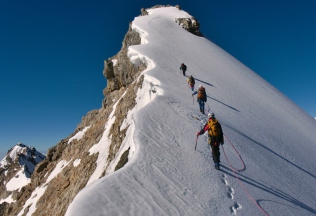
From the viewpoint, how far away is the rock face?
1734 cm

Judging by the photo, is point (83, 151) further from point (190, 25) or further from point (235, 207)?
point (190, 25)

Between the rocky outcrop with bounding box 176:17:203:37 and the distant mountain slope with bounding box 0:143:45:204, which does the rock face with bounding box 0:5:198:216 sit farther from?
the distant mountain slope with bounding box 0:143:45:204

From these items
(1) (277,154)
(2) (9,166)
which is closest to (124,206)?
(1) (277,154)

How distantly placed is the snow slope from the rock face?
3485 mm

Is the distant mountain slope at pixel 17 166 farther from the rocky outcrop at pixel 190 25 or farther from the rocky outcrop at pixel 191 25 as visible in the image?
the rocky outcrop at pixel 191 25

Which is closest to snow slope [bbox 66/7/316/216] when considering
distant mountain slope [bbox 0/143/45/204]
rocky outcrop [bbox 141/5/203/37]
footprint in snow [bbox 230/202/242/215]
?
footprint in snow [bbox 230/202/242/215]

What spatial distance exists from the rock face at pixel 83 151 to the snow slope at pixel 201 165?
348cm

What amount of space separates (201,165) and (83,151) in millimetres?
18302

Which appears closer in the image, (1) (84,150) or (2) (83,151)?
(1) (84,150)

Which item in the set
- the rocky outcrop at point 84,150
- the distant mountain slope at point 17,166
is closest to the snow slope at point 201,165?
the rocky outcrop at point 84,150

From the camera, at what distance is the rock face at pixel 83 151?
56.9 feet

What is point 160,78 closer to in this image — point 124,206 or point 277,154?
point 277,154

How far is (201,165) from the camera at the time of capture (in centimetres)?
801

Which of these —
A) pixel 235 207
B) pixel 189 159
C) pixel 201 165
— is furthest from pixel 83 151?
pixel 235 207
